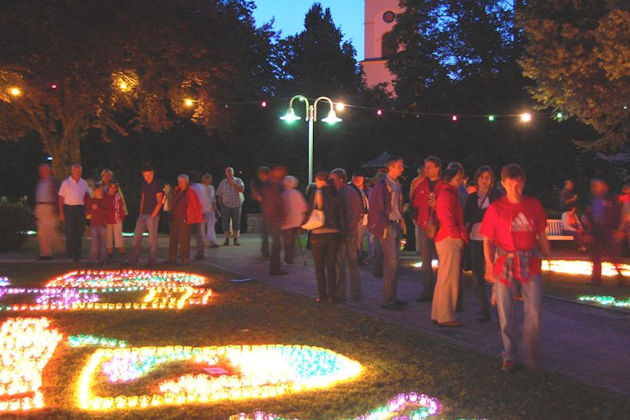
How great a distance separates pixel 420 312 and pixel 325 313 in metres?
1.23

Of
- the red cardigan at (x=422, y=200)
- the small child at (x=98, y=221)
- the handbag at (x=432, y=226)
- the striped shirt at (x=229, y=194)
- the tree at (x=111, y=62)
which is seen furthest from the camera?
the tree at (x=111, y=62)

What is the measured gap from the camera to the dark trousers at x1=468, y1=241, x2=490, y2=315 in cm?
818

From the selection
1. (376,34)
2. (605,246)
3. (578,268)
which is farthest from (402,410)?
(376,34)

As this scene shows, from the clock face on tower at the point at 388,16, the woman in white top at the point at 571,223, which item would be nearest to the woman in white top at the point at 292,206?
the woman in white top at the point at 571,223

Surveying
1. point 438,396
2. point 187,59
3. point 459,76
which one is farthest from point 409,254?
point 459,76

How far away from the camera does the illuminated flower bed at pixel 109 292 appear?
30.4 ft

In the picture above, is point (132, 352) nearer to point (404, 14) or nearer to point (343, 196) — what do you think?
point (343, 196)

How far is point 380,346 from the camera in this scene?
6.90 meters

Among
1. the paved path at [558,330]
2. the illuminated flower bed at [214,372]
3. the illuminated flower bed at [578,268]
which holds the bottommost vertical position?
the illuminated flower bed at [214,372]

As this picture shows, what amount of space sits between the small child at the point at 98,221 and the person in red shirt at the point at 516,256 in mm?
9582

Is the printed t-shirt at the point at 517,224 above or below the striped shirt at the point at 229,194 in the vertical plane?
below

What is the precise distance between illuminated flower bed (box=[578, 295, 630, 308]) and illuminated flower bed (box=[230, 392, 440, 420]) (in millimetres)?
5220

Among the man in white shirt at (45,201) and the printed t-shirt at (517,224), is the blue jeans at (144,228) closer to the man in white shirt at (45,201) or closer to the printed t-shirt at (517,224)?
the man in white shirt at (45,201)

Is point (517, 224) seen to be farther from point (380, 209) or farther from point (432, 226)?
point (380, 209)
